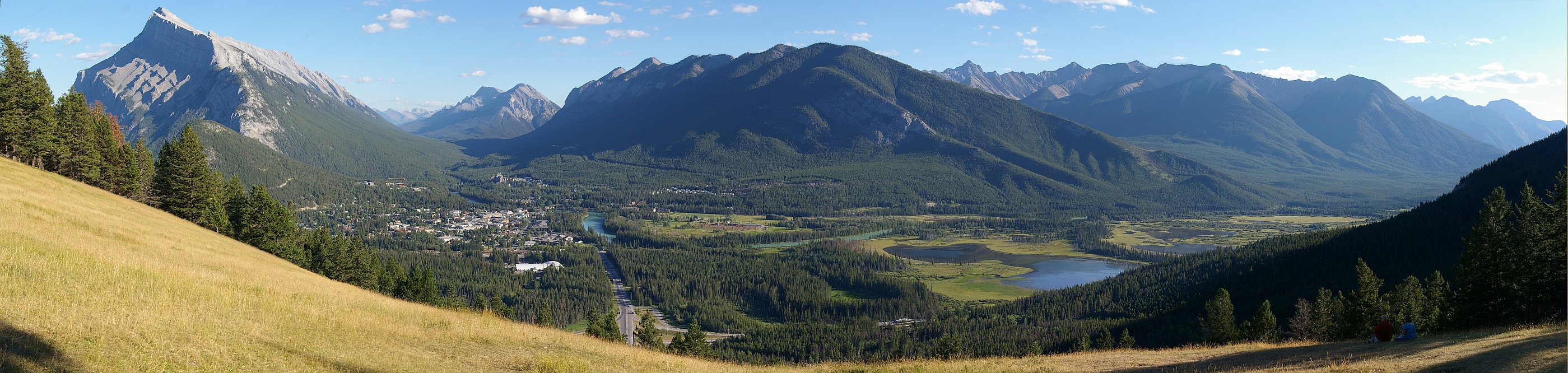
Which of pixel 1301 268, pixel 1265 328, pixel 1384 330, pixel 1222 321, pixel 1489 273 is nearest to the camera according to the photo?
pixel 1384 330

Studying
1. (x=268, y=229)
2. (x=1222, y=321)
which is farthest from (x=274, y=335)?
(x=1222, y=321)

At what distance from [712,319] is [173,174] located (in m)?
86.3

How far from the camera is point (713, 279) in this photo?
170 meters

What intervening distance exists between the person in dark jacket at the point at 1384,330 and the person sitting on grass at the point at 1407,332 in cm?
32

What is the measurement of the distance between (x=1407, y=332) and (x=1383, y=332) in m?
0.92

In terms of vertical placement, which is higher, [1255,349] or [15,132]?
[15,132]

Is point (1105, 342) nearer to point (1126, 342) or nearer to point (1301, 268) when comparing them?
point (1126, 342)

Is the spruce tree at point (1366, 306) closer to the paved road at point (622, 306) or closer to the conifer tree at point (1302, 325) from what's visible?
the conifer tree at point (1302, 325)

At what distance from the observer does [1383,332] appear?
32.7m

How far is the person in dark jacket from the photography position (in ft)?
106

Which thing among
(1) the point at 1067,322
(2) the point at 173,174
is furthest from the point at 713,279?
(2) the point at 173,174

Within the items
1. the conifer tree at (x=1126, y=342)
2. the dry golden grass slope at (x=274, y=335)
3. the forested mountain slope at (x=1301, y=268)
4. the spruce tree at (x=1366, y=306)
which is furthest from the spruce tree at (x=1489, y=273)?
the forested mountain slope at (x=1301, y=268)

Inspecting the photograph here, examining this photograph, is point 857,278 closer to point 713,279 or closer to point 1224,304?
point 713,279

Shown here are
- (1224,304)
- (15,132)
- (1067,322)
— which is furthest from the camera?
(1067,322)
